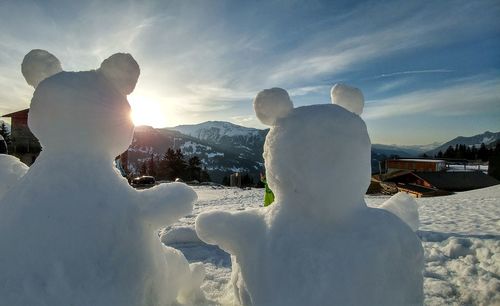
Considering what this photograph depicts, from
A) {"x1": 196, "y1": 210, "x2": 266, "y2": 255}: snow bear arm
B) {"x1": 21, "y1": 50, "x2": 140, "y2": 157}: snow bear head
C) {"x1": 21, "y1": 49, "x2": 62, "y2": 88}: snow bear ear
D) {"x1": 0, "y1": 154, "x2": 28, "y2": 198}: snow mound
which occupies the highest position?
{"x1": 21, "y1": 49, "x2": 62, "y2": 88}: snow bear ear

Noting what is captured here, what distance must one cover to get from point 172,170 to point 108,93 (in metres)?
40.9

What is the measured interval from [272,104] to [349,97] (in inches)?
25.7

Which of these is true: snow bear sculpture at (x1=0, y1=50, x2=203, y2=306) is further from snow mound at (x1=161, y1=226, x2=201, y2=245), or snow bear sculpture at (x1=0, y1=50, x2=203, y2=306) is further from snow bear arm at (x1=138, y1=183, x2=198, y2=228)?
snow mound at (x1=161, y1=226, x2=201, y2=245)

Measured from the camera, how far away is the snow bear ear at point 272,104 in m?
2.46

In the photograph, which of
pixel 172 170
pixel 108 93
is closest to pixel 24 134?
pixel 172 170

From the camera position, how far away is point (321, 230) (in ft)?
7.61

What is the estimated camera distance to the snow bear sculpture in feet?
6.88

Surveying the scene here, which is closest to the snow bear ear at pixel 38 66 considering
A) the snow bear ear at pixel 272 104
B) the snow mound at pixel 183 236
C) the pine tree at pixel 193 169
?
the snow bear ear at pixel 272 104

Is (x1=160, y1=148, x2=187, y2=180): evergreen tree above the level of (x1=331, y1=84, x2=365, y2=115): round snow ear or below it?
below

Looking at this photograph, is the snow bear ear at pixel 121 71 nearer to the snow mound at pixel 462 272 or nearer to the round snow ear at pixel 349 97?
the round snow ear at pixel 349 97

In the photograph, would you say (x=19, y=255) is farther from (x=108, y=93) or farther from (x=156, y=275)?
(x=108, y=93)

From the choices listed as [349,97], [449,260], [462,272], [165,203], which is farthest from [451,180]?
[165,203]

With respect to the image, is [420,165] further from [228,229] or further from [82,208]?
[82,208]

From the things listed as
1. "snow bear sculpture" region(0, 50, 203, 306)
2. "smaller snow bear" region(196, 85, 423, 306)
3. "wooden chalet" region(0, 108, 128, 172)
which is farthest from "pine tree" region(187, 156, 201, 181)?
"smaller snow bear" region(196, 85, 423, 306)
